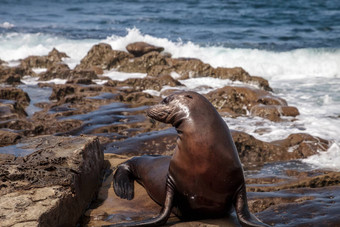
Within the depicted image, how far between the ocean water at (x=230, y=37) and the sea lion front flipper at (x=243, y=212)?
407 centimetres

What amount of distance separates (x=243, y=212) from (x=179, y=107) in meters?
1.08

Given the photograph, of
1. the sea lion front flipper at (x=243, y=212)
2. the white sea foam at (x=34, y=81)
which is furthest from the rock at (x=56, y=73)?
the sea lion front flipper at (x=243, y=212)

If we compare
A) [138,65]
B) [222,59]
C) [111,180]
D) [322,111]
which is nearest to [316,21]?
[222,59]

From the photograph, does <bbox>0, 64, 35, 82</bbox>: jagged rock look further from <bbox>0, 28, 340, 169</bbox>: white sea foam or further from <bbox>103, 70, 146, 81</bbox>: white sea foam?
<bbox>103, 70, 146, 81</bbox>: white sea foam

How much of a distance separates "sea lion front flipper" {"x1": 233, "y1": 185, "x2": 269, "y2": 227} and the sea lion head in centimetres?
79

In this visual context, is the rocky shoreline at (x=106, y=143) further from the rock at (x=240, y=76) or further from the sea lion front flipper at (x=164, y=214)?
the sea lion front flipper at (x=164, y=214)

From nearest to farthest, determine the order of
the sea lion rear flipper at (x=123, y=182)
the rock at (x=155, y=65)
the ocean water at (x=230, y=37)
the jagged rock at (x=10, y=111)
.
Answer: the sea lion rear flipper at (x=123, y=182) → the jagged rock at (x=10, y=111) → the ocean water at (x=230, y=37) → the rock at (x=155, y=65)

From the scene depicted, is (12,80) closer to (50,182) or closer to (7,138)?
(7,138)

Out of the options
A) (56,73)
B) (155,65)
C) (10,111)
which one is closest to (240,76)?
(155,65)

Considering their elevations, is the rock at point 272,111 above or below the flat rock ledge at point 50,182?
below

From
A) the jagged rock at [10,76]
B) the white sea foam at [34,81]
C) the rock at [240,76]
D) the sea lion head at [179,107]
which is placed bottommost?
the white sea foam at [34,81]

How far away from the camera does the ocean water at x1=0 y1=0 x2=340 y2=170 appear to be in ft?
41.9

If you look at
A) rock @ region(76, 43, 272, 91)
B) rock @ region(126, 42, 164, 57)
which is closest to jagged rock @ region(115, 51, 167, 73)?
rock @ region(76, 43, 272, 91)

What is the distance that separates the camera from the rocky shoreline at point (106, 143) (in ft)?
13.3
